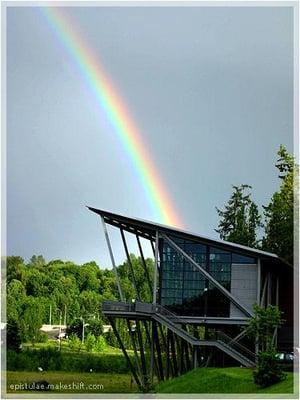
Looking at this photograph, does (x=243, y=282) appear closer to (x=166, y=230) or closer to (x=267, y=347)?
(x=166, y=230)

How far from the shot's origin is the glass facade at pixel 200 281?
3131cm

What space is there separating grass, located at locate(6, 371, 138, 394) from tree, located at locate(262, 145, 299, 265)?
10.4 m

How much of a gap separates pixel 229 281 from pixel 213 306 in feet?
3.92

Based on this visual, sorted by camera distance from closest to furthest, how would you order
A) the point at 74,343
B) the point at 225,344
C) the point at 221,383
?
the point at 221,383, the point at 225,344, the point at 74,343

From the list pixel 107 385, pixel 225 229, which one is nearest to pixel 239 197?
pixel 225 229

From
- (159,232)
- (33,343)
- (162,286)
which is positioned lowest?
(33,343)

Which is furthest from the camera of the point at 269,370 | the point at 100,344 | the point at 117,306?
the point at 100,344

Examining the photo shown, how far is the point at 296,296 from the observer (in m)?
33.8

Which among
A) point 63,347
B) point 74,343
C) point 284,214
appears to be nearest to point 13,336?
point 74,343

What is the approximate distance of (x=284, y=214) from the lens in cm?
4041

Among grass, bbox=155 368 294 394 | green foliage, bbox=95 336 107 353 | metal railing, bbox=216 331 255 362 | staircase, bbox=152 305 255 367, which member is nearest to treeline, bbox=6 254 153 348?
green foliage, bbox=95 336 107 353

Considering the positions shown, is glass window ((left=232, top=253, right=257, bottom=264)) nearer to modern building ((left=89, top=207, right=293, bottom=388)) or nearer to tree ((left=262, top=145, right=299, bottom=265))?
modern building ((left=89, top=207, right=293, bottom=388))

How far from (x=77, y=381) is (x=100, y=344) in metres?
19.4

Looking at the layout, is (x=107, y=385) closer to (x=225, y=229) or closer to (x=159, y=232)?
(x=159, y=232)
